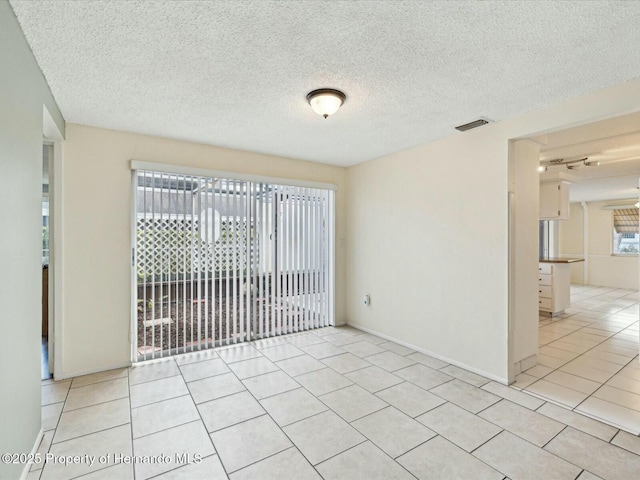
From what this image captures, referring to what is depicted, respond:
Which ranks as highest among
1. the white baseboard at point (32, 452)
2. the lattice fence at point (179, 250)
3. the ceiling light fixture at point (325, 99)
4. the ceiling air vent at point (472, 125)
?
the ceiling air vent at point (472, 125)

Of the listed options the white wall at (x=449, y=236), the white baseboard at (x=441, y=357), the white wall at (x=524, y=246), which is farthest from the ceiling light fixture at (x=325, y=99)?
the white baseboard at (x=441, y=357)

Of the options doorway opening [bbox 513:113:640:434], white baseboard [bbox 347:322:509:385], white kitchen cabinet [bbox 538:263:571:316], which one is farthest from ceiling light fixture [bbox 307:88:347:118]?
white kitchen cabinet [bbox 538:263:571:316]

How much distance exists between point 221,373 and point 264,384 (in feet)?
1.74

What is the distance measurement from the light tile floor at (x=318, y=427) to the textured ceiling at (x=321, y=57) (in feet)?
8.15

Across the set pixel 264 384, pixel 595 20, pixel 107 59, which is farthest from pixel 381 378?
pixel 107 59

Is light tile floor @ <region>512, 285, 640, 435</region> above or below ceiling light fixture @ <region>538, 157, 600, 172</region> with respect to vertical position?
below

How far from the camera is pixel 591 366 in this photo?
3.31 meters

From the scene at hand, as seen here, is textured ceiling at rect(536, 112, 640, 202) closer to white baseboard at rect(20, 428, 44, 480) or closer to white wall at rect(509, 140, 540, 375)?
white wall at rect(509, 140, 540, 375)

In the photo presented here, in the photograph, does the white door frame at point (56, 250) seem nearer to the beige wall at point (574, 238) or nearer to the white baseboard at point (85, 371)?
the white baseboard at point (85, 371)

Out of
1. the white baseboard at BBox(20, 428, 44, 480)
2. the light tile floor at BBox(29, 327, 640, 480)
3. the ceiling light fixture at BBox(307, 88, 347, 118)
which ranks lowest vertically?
the light tile floor at BBox(29, 327, 640, 480)

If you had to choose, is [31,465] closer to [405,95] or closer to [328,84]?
[328,84]

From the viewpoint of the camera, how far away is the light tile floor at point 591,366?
253 cm

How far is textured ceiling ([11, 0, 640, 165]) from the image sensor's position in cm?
155

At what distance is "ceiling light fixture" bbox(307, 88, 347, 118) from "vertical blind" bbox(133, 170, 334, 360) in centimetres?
186
